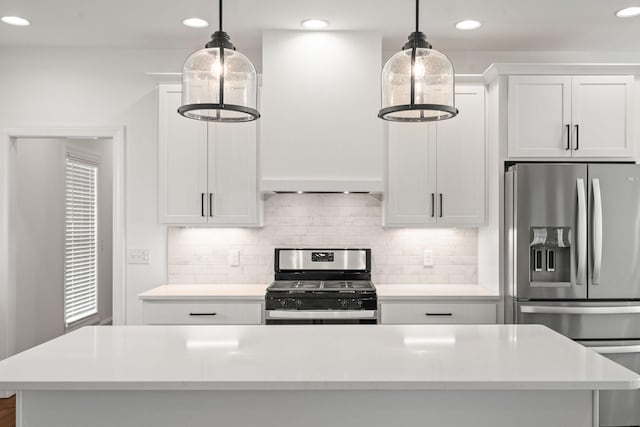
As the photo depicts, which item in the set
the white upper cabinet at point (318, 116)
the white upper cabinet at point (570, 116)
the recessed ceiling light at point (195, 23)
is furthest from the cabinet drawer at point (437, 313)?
the recessed ceiling light at point (195, 23)

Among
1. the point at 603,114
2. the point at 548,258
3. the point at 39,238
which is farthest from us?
the point at 39,238

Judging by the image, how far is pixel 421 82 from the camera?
1.86 meters

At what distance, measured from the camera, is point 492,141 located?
12.1 ft

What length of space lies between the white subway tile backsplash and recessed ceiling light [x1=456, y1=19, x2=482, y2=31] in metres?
1.38

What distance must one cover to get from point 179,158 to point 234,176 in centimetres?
40

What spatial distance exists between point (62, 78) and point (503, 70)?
3.25m

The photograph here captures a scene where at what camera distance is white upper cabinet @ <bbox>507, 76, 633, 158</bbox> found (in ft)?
11.7

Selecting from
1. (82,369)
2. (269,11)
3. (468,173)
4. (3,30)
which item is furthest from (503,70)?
(3,30)

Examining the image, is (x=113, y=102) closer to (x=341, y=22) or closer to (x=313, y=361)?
(x=341, y=22)

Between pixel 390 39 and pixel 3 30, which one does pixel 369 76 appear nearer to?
pixel 390 39

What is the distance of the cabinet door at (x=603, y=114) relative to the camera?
358cm
